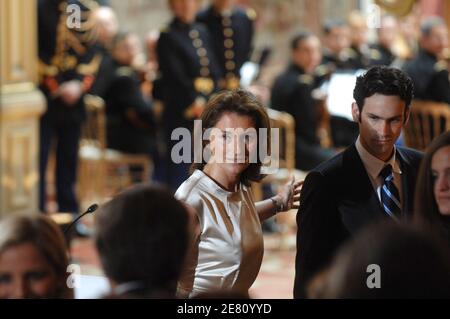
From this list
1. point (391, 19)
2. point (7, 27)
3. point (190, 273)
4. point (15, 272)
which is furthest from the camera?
point (391, 19)

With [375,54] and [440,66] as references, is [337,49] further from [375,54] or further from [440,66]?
[440,66]

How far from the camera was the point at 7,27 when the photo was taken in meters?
6.16

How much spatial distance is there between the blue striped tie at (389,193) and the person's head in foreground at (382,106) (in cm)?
4

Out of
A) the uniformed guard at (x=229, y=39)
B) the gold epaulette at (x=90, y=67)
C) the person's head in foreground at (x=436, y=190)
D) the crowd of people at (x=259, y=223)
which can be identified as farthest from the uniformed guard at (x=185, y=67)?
the person's head in foreground at (x=436, y=190)

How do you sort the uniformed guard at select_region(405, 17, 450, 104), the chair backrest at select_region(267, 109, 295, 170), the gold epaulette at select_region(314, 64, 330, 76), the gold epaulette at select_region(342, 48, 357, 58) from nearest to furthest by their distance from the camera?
the chair backrest at select_region(267, 109, 295, 170) < the uniformed guard at select_region(405, 17, 450, 104) < the gold epaulette at select_region(314, 64, 330, 76) < the gold epaulette at select_region(342, 48, 357, 58)

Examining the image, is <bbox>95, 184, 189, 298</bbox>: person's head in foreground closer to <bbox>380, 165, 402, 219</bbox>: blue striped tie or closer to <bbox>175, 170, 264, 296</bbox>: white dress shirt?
<bbox>175, 170, 264, 296</bbox>: white dress shirt

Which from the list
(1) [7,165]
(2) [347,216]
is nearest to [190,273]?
(2) [347,216]

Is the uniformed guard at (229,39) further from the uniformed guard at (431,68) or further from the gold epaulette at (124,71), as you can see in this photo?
the uniformed guard at (431,68)

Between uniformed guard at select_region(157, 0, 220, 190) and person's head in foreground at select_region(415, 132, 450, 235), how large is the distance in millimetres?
4295

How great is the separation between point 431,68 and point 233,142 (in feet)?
15.2

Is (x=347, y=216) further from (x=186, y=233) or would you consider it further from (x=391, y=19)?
(x=391, y=19)

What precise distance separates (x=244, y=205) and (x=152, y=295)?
845 mm

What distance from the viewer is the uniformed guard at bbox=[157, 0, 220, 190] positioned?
693cm

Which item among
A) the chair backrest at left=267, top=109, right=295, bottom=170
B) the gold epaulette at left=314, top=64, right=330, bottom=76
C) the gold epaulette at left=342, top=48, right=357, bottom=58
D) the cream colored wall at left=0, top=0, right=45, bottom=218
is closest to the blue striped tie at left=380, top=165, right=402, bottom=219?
the cream colored wall at left=0, top=0, right=45, bottom=218
